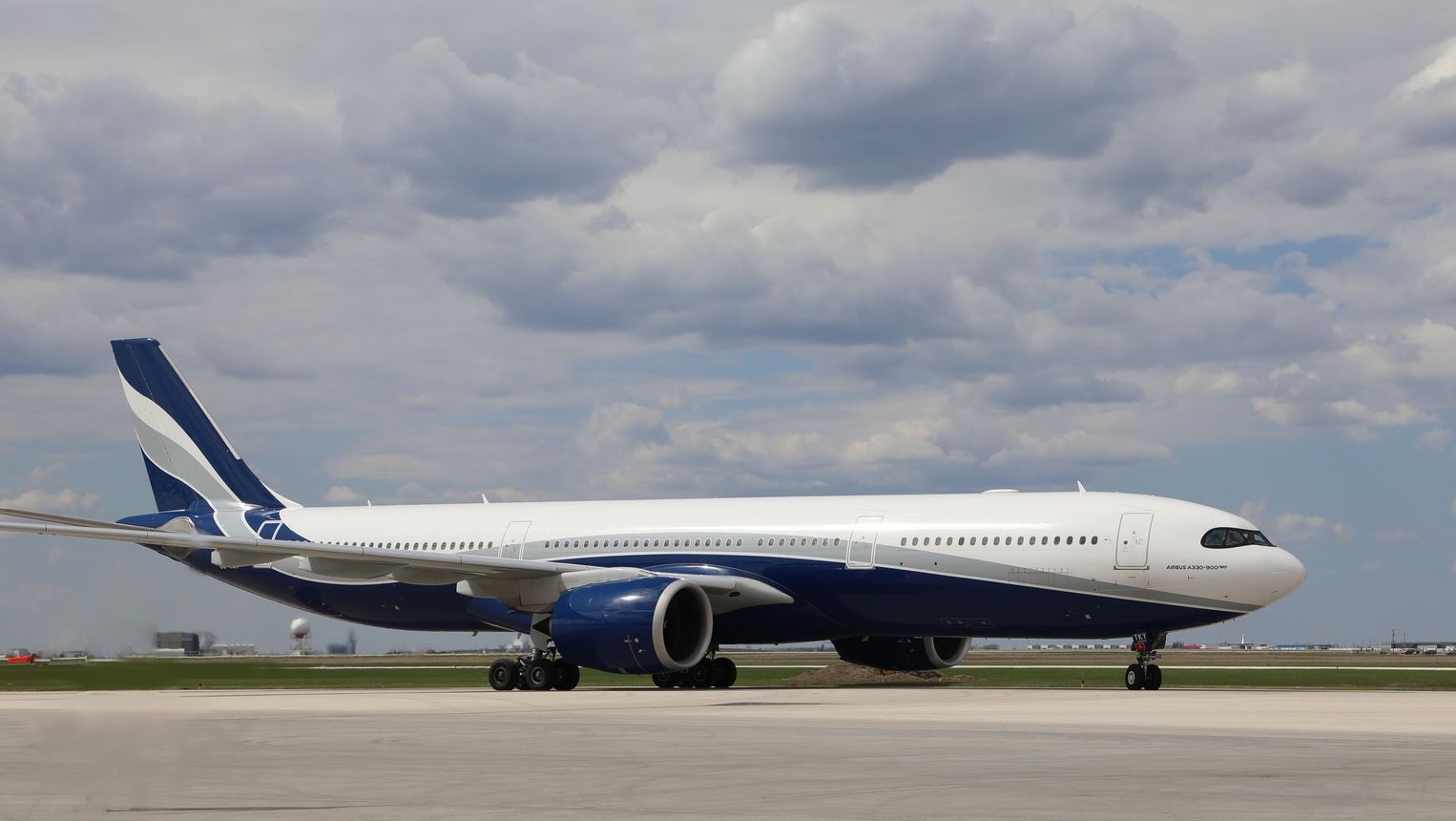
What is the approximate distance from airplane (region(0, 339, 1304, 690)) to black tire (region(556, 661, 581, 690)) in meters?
0.05

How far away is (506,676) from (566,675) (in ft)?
4.37

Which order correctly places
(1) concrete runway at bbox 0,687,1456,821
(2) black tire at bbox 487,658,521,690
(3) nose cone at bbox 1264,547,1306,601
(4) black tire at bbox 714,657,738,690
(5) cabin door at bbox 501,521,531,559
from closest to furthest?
1. (1) concrete runway at bbox 0,687,1456,821
2. (3) nose cone at bbox 1264,547,1306,601
3. (2) black tire at bbox 487,658,521,690
4. (4) black tire at bbox 714,657,738,690
5. (5) cabin door at bbox 501,521,531,559

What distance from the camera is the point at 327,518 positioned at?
42.7 metres

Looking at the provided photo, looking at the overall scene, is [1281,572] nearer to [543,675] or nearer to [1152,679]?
[1152,679]

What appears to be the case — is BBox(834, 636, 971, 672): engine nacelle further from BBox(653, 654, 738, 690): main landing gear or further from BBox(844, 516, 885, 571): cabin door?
BBox(844, 516, 885, 571): cabin door

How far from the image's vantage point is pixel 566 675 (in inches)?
1458

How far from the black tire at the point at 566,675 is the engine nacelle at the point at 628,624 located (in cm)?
199

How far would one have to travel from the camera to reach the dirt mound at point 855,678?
4312 cm

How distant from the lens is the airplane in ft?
109

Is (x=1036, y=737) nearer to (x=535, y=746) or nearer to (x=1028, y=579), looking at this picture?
(x=535, y=746)

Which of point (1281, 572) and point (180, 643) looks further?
point (1281, 572)

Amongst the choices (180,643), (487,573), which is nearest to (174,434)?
(487,573)

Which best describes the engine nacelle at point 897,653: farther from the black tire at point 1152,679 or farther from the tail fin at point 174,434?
the tail fin at point 174,434

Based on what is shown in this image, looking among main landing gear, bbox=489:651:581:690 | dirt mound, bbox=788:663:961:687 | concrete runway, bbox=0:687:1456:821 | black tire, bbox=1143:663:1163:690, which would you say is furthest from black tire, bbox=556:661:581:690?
black tire, bbox=1143:663:1163:690
